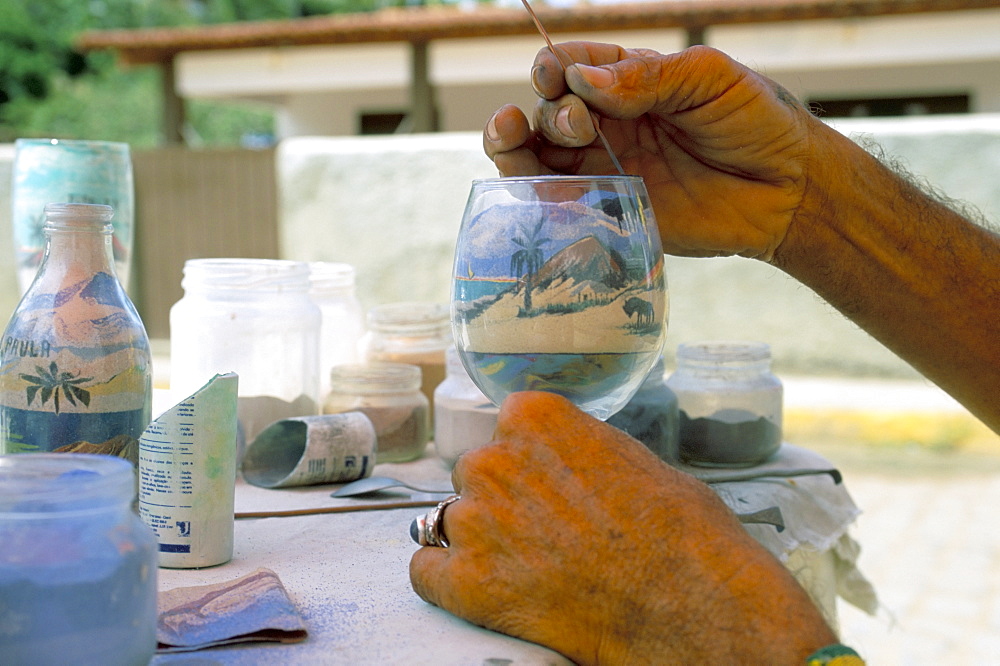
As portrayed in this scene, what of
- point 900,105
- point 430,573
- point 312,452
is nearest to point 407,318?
point 312,452

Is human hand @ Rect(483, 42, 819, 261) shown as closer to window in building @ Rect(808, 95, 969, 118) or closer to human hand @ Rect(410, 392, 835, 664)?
human hand @ Rect(410, 392, 835, 664)

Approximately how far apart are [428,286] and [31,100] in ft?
56.5

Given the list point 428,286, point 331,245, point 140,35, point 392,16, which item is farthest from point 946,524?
point 140,35

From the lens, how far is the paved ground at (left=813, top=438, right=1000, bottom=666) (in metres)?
3.38

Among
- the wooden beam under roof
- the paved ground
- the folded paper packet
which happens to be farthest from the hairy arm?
the wooden beam under roof

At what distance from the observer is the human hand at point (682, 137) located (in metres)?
1.09

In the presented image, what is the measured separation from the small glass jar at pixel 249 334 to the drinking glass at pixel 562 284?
56 cm

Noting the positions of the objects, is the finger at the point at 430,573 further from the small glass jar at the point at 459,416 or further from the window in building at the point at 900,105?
the window in building at the point at 900,105

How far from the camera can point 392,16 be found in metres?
10.0

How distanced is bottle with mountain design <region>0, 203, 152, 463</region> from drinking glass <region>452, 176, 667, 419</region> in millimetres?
354

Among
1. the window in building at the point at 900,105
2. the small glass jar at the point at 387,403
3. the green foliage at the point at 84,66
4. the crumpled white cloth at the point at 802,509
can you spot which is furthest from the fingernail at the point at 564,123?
the green foliage at the point at 84,66

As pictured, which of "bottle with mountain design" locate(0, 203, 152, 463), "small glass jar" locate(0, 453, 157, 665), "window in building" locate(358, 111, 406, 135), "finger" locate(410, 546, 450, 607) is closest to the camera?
"small glass jar" locate(0, 453, 157, 665)

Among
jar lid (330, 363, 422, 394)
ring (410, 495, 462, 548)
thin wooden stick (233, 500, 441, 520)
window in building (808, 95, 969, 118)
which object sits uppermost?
window in building (808, 95, 969, 118)

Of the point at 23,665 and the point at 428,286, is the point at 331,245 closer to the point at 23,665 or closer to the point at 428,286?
the point at 428,286
